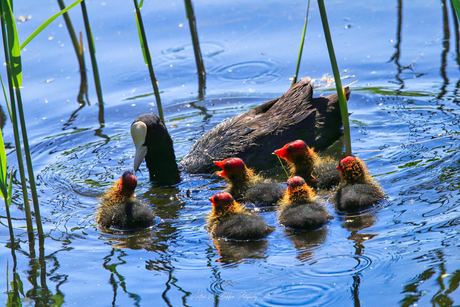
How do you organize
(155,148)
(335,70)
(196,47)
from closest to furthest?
(335,70) → (155,148) → (196,47)

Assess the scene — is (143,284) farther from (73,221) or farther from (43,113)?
(43,113)

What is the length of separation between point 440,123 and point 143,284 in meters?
3.95

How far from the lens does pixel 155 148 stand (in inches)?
226

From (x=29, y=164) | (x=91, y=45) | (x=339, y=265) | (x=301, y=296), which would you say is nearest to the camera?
(x=301, y=296)

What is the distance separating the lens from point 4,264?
4.19 metres

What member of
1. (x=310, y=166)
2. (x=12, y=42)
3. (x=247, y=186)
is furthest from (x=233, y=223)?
(x=12, y=42)

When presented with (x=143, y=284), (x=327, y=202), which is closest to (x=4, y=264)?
(x=143, y=284)

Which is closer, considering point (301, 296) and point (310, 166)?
point (301, 296)

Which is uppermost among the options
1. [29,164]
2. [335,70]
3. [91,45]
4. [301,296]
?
[91,45]

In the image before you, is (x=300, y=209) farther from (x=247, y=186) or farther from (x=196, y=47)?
(x=196, y=47)

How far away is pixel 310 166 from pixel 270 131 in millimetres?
729

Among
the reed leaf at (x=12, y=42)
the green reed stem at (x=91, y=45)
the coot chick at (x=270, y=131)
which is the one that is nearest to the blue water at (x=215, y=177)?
the coot chick at (x=270, y=131)

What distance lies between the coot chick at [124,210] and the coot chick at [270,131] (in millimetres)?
1239

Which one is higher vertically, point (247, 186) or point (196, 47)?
point (196, 47)
